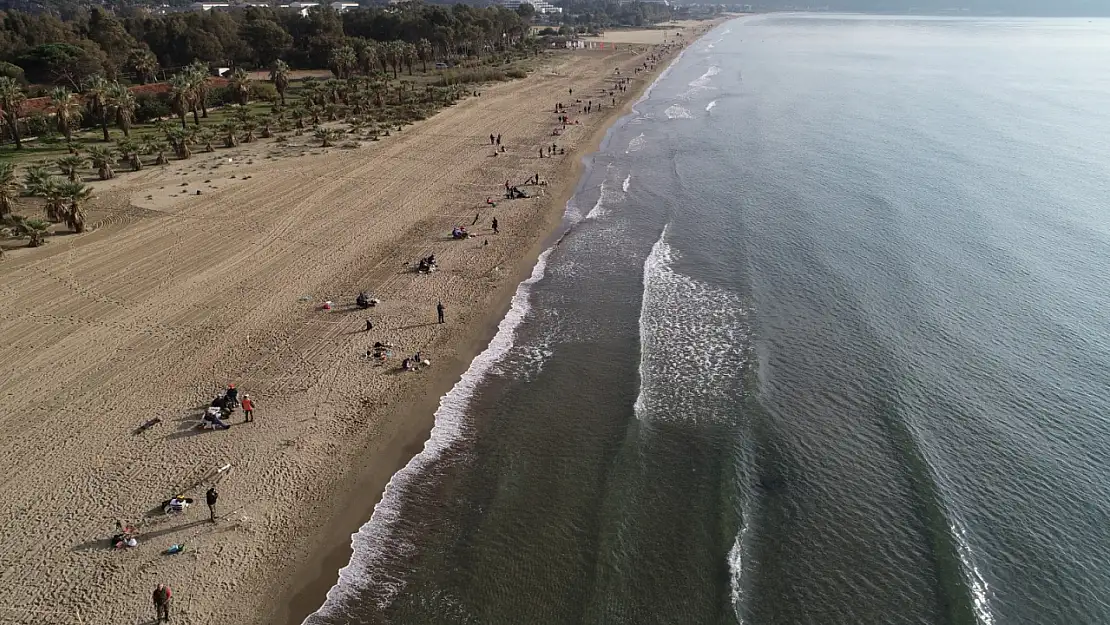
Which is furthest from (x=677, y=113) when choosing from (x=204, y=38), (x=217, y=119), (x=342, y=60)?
(x=204, y=38)

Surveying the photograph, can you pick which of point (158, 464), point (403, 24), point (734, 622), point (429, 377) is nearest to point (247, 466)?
point (158, 464)

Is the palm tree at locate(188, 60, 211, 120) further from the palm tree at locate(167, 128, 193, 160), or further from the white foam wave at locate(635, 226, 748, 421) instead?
the white foam wave at locate(635, 226, 748, 421)

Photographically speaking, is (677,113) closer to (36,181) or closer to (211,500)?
(36,181)

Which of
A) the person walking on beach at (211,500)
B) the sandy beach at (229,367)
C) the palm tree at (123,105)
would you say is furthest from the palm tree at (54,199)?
the person walking on beach at (211,500)

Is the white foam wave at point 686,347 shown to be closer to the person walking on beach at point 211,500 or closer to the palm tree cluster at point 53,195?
the person walking on beach at point 211,500

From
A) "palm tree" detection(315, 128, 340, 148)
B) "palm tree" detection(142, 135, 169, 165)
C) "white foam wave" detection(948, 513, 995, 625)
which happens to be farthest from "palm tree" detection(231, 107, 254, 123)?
"white foam wave" detection(948, 513, 995, 625)

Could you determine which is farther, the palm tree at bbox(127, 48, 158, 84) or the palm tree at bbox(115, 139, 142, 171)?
the palm tree at bbox(127, 48, 158, 84)
